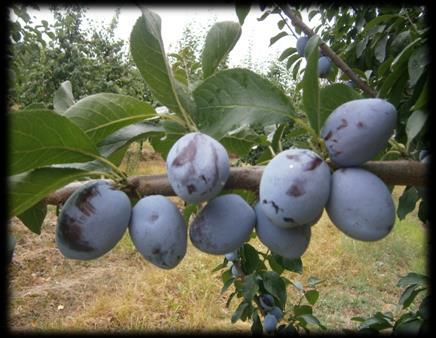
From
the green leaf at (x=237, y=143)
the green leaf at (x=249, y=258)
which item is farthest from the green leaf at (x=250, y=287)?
the green leaf at (x=237, y=143)

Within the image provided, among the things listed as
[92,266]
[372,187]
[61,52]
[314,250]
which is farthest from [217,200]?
[61,52]

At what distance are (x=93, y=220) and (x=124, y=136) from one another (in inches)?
5.9

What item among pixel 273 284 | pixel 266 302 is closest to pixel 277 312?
pixel 266 302

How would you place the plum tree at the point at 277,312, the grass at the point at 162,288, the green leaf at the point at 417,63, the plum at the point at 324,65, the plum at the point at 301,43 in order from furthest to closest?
the grass at the point at 162,288, the plum at the point at 301,43, the plum at the point at 324,65, the plum tree at the point at 277,312, the green leaf at the point at 417,63

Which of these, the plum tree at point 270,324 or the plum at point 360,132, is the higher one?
the plum at point 360,132

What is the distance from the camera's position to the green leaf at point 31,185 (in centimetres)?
53

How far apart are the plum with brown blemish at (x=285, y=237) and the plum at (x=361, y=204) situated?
6 centimetres

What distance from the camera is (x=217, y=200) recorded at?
59cm

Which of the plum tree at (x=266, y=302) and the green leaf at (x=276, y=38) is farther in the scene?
the green leaf at (x=276, y=38)

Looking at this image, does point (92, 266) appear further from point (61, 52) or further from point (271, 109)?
point (61, 52)

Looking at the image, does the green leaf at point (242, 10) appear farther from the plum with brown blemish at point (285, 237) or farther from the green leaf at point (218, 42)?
the plum with brown blemish at point (285, 237)

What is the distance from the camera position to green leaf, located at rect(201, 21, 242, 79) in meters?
0.68

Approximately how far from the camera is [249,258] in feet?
4.49

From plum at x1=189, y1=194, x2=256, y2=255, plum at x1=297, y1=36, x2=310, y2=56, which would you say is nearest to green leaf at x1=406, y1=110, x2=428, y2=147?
plum at x1=189, y1=194, x2=256, y2=255
